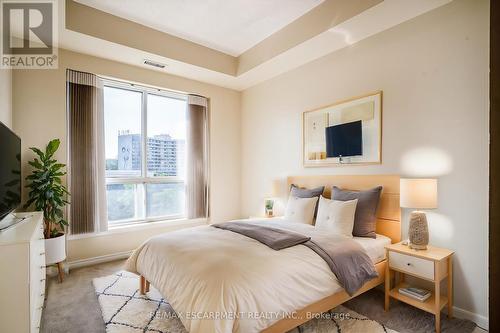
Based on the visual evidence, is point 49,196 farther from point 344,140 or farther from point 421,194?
point 421,194

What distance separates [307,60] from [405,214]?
7.60ft

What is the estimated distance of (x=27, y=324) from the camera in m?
1.49

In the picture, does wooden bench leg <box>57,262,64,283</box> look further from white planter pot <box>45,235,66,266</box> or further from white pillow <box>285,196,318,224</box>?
white pillow <box>285,196,318,224</box>

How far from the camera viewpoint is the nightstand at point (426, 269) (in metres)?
2.04

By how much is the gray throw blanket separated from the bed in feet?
0.18

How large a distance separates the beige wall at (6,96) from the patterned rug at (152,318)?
201 centimetres

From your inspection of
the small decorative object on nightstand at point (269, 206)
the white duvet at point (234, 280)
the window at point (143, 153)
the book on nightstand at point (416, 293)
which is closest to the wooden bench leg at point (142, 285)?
the white duvet at point (234, 280)

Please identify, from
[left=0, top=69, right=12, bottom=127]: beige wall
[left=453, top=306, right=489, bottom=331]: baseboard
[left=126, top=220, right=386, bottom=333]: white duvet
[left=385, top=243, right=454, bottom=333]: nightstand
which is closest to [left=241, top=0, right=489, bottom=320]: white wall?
[left=453, top=306, right=489, bottom=331]: baseboard

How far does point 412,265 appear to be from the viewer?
2.19m

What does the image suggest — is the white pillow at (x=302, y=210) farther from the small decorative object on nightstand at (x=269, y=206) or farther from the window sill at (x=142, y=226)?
the window sill at (x=142, y=226)

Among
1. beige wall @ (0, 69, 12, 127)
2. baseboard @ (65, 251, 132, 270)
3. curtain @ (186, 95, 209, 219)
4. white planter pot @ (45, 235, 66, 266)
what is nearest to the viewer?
beige wall @ (0, 69, 12, 127)

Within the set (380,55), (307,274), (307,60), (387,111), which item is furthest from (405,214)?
(307,60)

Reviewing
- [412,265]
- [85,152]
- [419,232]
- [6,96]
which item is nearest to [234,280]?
[412,265]

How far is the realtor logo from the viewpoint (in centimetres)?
264
